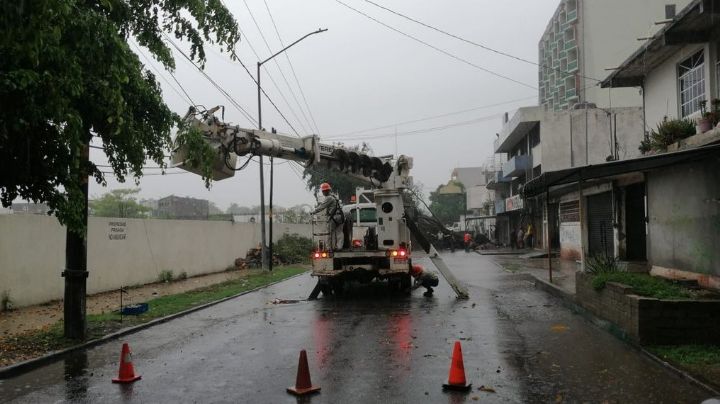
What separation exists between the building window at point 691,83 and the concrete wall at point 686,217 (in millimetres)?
1727

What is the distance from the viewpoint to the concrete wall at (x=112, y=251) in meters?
13.9

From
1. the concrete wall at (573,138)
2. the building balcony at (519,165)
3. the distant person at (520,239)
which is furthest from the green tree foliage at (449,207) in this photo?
the concrete wall at (573,138)

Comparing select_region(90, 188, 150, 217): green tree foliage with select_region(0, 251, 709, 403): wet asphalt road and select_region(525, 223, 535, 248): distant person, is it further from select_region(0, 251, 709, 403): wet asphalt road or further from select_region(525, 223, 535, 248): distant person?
select_region(0, 251, 709, 403): wet asphalt road

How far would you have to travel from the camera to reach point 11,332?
10.6 meters

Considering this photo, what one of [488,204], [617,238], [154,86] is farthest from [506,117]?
[154,86]

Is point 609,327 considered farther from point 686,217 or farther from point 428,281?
point 428,281

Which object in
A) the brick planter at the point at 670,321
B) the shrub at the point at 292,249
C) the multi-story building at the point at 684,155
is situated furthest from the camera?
the shrub at the point at 292,249

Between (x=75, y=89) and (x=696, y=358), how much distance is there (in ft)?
25.7

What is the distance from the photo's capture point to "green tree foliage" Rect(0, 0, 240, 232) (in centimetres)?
522

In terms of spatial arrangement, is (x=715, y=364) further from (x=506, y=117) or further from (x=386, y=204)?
(x=506, y=117)

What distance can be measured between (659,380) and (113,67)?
23.0 ft

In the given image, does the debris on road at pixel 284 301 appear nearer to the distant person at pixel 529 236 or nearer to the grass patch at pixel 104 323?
the grass patch at pixel 104 323

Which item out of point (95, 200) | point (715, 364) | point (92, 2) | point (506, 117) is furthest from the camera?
point (95, 200)

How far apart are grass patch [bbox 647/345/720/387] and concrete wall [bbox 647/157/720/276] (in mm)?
4362
